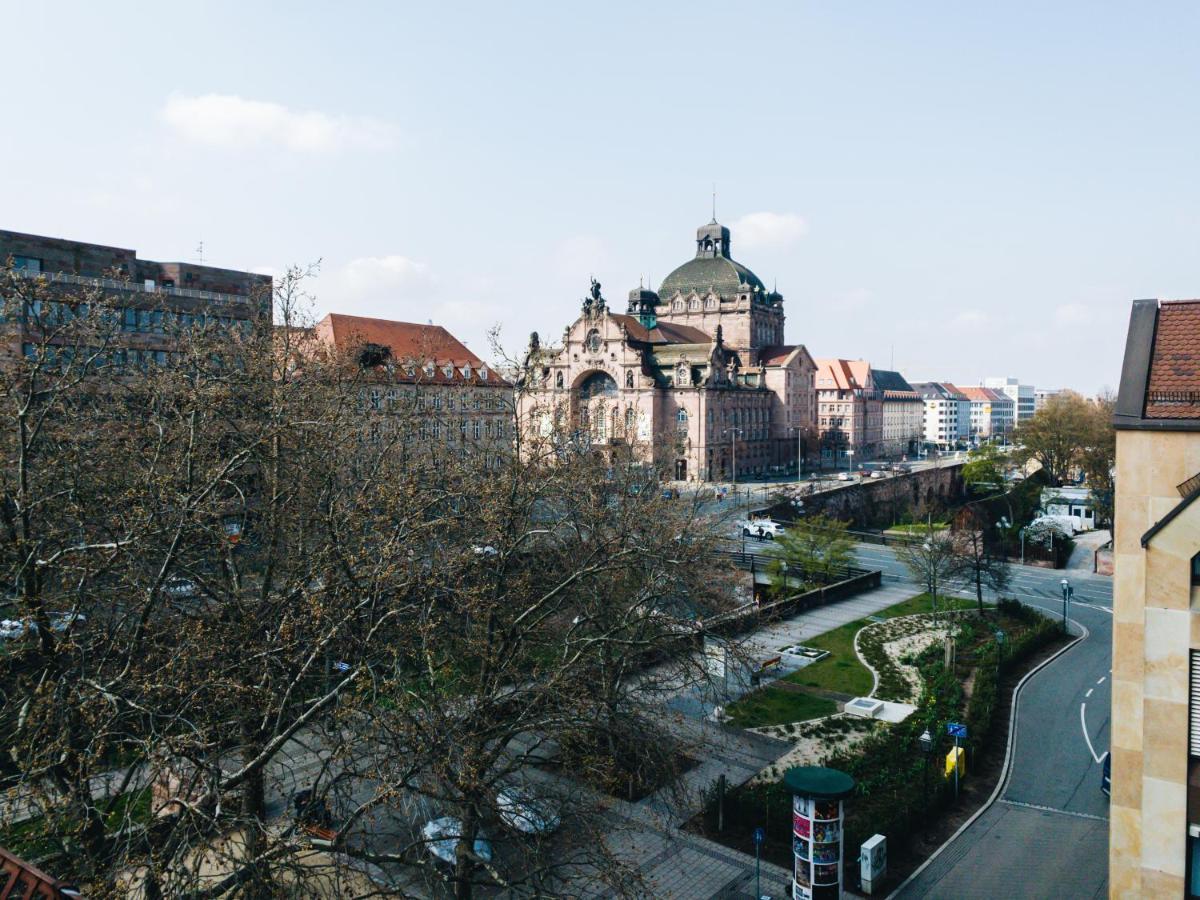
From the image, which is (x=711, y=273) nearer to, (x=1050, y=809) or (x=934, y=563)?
(x=934, y=563)

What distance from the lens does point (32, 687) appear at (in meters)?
13.1

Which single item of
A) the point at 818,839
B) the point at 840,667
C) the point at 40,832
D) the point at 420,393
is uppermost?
the point at 420,393

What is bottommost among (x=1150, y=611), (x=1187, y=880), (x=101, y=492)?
(x=1187, y=880)

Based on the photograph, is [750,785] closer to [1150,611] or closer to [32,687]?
[1150,611]

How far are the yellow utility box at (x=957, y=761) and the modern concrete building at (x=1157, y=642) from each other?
9.89 metres

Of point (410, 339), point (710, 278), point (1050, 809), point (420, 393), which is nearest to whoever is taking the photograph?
point (1050, 809)

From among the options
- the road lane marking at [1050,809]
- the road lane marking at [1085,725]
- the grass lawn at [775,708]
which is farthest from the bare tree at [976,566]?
the road lane marking at [1050,809]

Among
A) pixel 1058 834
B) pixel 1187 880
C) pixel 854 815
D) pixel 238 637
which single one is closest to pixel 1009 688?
pixel 1058 834

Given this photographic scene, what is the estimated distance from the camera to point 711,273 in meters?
114

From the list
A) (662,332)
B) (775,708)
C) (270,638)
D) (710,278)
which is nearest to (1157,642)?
(270,638)

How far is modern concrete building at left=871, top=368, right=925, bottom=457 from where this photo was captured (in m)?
149

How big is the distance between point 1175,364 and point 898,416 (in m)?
146

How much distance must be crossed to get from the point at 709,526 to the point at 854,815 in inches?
479

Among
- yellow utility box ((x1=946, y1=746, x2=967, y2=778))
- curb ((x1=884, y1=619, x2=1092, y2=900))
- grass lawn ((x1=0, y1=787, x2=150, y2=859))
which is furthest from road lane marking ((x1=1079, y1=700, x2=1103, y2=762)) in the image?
grass lawn ((x1=0, y1=787, x2=150, y2=859))
